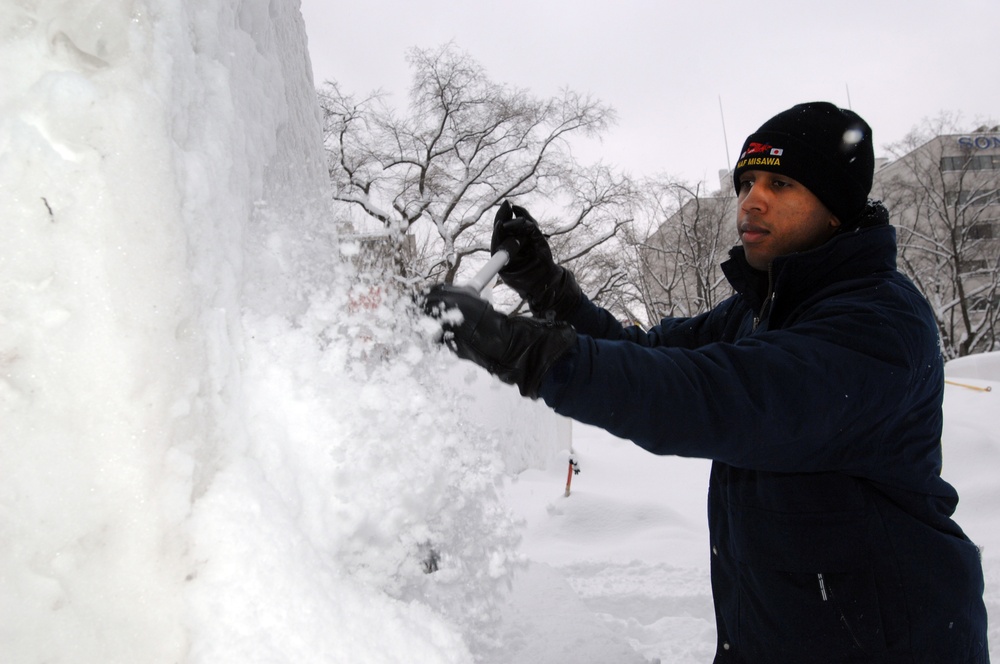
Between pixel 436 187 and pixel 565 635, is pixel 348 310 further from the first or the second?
pixel 436 187

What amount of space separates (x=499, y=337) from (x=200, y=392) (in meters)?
0.48

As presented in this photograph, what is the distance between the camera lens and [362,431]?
3.48 ft

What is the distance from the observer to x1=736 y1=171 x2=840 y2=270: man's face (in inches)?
58.3

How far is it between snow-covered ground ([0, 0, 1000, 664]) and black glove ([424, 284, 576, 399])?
0.10 metres

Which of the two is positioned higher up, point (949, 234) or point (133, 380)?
point (949, 234)

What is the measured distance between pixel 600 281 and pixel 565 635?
14596 mm

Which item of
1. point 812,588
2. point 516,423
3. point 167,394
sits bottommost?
point 812,588

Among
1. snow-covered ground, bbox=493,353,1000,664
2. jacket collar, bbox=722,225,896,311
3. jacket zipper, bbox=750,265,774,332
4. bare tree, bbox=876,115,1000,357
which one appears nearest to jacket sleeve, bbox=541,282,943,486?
jacket collar, bbox=722,225,896,311

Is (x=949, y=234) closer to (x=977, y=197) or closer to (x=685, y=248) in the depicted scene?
(x=977, y=197)

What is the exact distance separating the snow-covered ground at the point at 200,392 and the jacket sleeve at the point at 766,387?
0.37m

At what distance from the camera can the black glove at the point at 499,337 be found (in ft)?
3.30

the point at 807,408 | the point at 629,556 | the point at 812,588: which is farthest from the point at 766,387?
the point at 629,556

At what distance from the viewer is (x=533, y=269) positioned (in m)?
1.93

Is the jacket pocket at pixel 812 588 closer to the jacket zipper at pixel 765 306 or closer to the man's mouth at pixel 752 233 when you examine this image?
the jacket zipper at pixel 765 306
